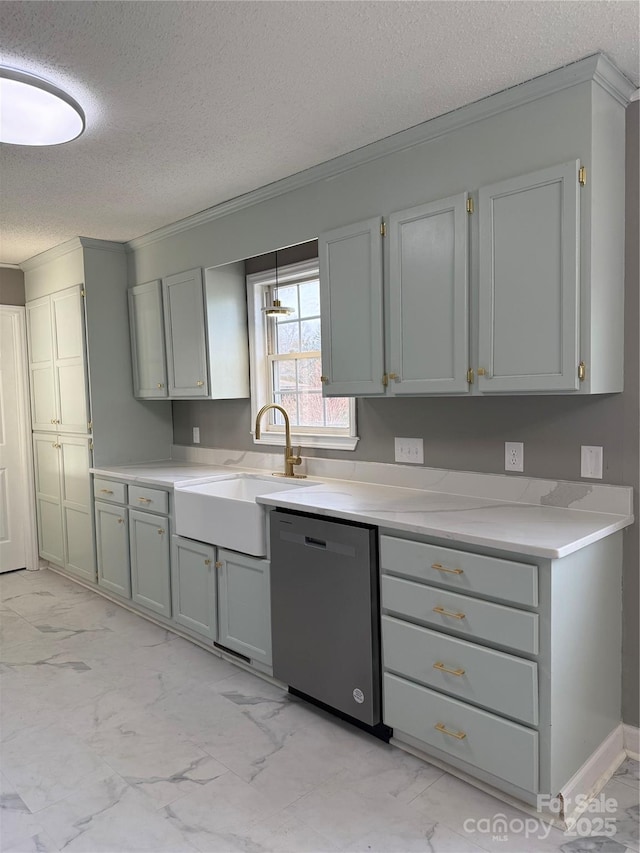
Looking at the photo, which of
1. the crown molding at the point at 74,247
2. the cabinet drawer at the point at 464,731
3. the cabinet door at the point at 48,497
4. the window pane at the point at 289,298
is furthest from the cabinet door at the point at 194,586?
the crown molding at the point at 74,247

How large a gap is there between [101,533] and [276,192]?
2.50 m

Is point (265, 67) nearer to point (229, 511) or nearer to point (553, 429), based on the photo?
point (553, 429)

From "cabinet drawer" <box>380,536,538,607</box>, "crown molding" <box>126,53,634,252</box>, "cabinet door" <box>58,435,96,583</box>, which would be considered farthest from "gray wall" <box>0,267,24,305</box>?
"cabinet drawer" <box>380,536,538,607</box>

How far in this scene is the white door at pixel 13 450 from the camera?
190 inches

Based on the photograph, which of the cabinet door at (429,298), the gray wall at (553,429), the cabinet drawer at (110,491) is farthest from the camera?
the cabinet drawer at (110,491)

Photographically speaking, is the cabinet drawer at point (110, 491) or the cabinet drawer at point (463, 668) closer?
the cabinet drawer at point (463, 668)

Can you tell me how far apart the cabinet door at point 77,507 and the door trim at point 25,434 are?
0.53 meters

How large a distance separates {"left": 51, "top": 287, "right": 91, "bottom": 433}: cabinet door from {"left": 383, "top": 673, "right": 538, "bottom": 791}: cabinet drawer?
114 inches

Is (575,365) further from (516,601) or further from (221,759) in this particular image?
(221,759)

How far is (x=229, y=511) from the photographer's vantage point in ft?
9.89

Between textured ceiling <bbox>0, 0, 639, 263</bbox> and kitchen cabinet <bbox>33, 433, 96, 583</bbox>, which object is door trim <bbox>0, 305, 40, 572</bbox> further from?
textured ceiling <bbox>0, 0, 639, 263</bbox>

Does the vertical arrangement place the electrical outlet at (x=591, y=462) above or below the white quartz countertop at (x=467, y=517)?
above

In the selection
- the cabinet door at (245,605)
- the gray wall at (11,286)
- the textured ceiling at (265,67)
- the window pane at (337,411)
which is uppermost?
the textured ceiling at (265,67)

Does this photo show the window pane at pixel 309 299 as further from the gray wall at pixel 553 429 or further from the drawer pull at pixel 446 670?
the drawer pull at pixel 446 670
